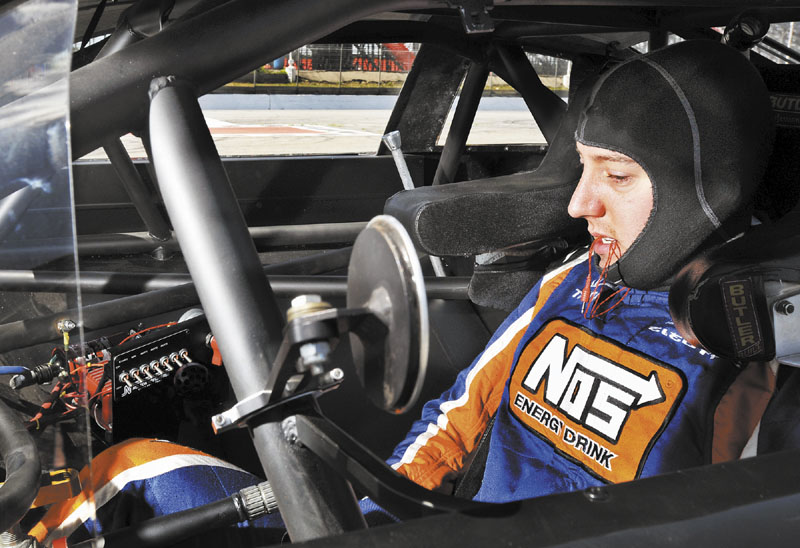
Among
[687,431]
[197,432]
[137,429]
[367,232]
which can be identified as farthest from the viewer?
[197,432]

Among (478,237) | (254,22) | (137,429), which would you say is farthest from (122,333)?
(254,22)

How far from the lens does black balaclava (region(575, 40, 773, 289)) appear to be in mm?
1081

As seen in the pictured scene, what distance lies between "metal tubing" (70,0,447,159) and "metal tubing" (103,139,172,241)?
1134 millimetres

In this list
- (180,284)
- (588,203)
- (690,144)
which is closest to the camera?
(690,144)

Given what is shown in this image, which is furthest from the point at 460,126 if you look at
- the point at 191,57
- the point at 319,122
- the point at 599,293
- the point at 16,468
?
the point at 319,122

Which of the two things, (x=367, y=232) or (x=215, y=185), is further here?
(x=215, y=185)

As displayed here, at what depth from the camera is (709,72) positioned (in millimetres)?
1098

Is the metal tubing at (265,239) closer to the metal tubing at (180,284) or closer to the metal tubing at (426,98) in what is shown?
the metal tubing at (180,284)

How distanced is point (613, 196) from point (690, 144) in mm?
138

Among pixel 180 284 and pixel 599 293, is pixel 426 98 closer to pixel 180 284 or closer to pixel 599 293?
pixel 180 284

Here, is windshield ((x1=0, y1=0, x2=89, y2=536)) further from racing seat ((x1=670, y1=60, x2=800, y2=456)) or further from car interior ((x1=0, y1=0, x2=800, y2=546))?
racing seat ((x1=670, y1=60, x2=800, y2=456))

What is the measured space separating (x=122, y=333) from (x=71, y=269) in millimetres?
1073

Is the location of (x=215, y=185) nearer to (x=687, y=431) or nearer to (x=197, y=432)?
(x=687, y=431)

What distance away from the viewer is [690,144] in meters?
1.09
